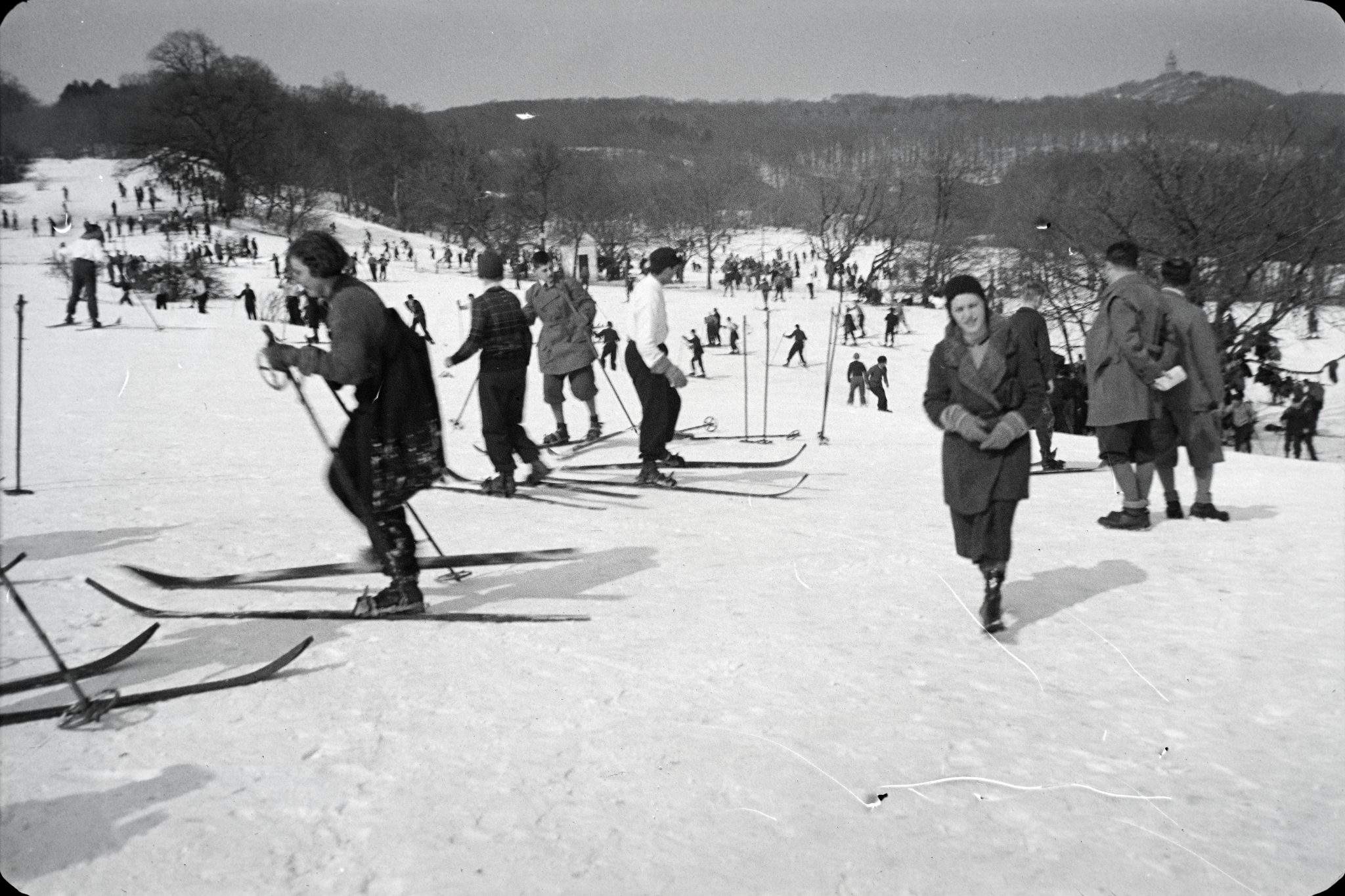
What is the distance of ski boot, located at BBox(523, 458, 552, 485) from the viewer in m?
7.57

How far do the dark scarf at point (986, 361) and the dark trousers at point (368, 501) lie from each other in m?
2.34

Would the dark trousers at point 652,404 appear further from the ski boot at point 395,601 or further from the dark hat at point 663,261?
the ski boot at point 395,601

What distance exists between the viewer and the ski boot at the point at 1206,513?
21.2 feet

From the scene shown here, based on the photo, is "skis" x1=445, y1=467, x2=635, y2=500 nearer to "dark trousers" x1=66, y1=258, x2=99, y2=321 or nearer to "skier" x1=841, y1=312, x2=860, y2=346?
"dark trousers" x1=66, y1=258, x2=99, y2=321

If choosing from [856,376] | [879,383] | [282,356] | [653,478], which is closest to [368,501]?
[282,356]

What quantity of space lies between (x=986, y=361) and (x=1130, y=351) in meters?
2.46

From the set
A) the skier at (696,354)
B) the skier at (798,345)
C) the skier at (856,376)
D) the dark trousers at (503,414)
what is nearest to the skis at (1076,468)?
the dark trousers at (503,414)

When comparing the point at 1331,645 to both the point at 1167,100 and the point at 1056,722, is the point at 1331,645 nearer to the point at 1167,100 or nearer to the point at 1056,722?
the point at 1056,722

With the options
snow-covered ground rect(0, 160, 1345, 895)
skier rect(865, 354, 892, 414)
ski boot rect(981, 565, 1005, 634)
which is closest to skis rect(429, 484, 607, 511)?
snow-covered ground rect(0, 160, 1345, 895)

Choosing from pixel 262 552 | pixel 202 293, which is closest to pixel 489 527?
pixel 262 552

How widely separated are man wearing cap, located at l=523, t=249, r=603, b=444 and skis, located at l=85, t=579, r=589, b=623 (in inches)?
184

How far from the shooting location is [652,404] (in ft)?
23.8

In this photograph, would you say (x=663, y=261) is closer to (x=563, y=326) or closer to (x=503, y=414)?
(x=503, y=414)

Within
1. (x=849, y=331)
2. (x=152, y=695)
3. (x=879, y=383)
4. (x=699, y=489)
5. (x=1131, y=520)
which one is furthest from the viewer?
(x=849, y=331)
